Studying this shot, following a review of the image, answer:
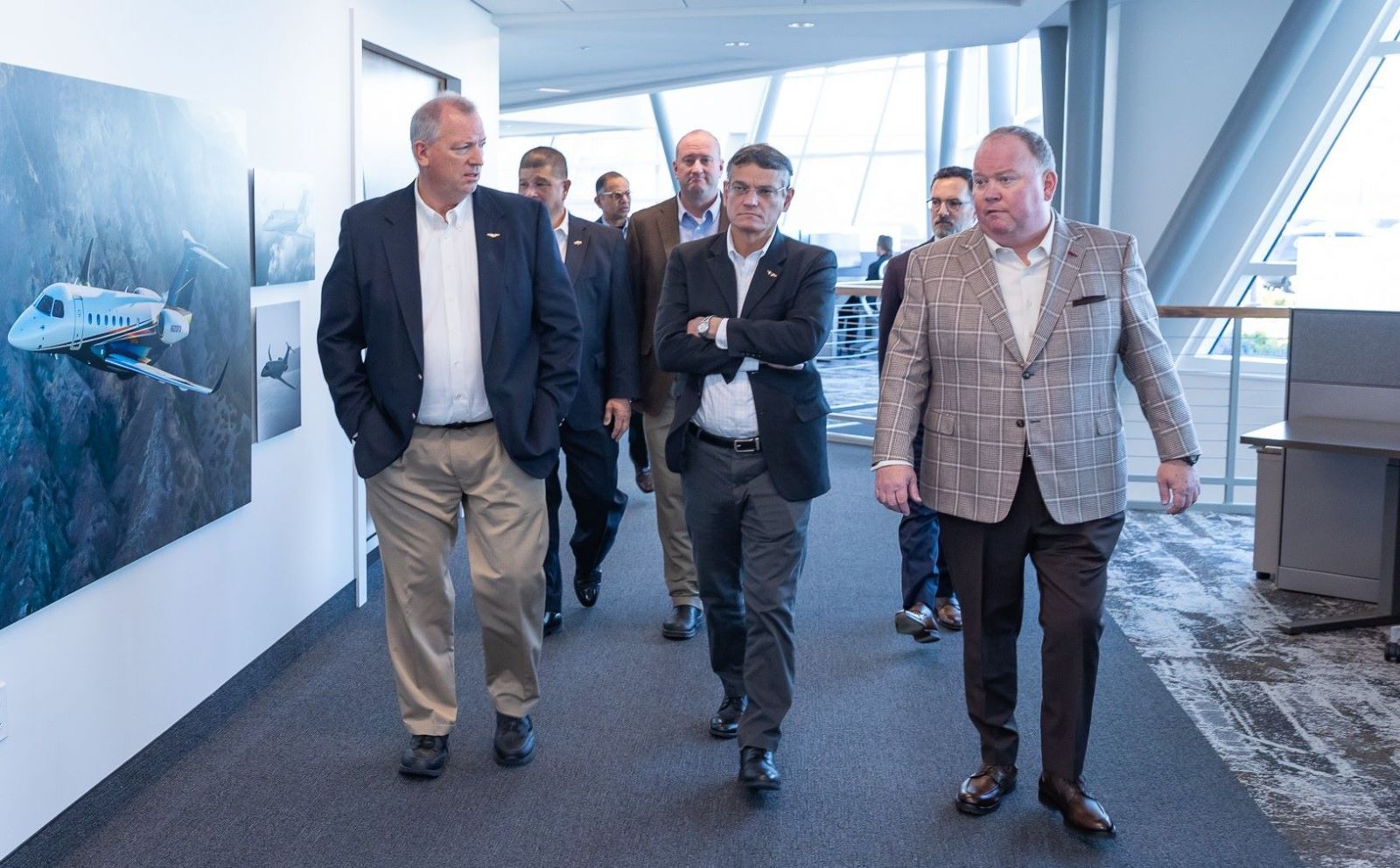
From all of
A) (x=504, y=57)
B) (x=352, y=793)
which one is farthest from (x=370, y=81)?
(x=504, y=57)

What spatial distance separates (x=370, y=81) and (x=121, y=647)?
310cm

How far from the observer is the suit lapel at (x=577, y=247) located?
4.52 meters

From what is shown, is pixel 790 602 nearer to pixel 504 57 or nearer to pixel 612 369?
pixel 612 369

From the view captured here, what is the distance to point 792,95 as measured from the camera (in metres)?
22.9

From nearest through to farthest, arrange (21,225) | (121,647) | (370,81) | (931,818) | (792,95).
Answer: (21,225)
(931,818)
(121,647)
(370,81)
(792,95)

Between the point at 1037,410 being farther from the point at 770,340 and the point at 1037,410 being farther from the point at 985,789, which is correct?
the point at 985,789

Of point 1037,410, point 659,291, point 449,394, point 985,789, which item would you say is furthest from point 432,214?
point 985,789

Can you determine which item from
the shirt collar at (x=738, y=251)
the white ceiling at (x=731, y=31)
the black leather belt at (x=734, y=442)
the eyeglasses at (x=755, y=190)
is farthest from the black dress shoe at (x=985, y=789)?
the white ceiling at (x=731, y=31)

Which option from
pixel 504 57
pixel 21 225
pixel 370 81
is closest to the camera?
pixel 21 225

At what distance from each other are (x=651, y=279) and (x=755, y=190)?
140cm

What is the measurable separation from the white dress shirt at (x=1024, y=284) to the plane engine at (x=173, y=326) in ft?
7.21

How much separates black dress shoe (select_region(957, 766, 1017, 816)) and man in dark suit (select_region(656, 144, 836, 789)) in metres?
0.48

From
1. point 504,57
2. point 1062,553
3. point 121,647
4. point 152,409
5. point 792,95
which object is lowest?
point 121,647

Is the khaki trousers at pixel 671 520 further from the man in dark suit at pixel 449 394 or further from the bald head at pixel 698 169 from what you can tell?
the man in dark suit at pixel 449 394
